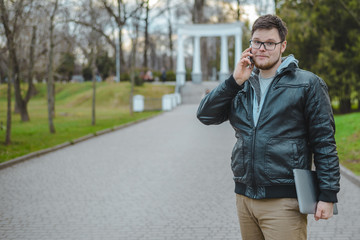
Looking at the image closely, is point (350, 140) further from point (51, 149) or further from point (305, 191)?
point (305, 191)

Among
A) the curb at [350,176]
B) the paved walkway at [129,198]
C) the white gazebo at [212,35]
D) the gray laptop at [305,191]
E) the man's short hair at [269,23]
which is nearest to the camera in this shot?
the gray laptop at [305,191]

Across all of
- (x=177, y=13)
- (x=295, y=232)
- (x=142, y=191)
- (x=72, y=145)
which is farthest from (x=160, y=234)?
(x=177, y=13)

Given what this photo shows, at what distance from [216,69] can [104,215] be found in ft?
188

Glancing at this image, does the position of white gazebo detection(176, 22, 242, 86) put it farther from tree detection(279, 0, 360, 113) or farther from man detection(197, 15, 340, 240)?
man detection(197, 15, 340, 240)

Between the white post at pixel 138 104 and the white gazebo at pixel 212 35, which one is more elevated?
the white gazebo at pixel 212 35

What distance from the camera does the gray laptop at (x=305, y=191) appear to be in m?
2.47

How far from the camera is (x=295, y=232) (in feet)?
8.39

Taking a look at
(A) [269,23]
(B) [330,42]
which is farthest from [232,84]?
(B) [330,42]

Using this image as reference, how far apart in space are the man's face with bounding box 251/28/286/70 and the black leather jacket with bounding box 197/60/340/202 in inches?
3.8

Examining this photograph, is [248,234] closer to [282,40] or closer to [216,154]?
[282,40]

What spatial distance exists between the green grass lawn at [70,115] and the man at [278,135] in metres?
9.06

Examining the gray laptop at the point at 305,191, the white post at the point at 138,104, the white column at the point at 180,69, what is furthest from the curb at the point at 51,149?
the white column at the point at 180,69

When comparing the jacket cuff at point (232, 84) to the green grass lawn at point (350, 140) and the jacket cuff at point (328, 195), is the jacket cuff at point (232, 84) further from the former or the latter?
the green grass lawn at point (350, 140)

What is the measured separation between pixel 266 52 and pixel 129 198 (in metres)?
4.87
